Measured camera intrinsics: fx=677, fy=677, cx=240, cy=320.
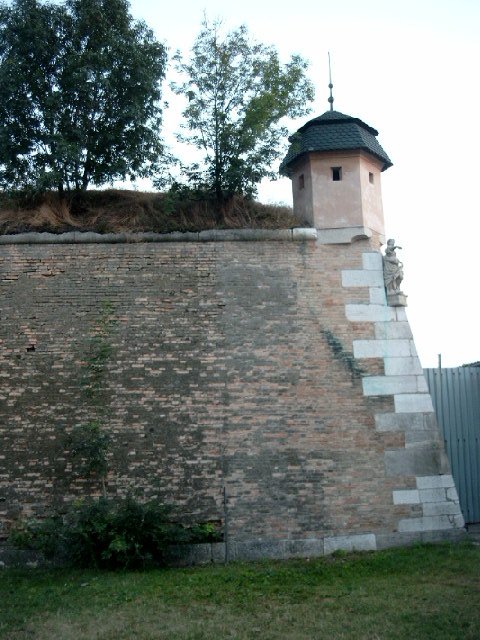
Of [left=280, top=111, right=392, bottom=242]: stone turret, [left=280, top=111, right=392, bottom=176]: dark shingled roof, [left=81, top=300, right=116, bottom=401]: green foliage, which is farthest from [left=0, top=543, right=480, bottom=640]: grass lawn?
[left=280, top=111, right=392, bottom=176]: dark shingled roof

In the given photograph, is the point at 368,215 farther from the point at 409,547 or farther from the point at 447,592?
the point at 447,592

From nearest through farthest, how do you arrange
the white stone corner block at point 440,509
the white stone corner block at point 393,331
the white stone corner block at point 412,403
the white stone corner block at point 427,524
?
the white stone corner block at point 427,524
the white stone corner block at point 440,509
the white stone corner block at point 412,403
the white stone corner block at point 393,331

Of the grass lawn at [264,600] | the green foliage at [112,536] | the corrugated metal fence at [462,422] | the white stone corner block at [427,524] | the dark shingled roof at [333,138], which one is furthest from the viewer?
the corrugated metal fence at [462,422]

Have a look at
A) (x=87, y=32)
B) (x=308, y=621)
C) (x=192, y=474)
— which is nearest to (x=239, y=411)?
(x=192, y=474)

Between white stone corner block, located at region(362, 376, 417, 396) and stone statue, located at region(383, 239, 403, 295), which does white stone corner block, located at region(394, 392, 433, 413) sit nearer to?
white stone corner block, located at region(362, 376, 417, 396)

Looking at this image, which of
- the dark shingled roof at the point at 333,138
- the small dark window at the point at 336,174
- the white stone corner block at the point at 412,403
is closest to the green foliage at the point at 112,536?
the white stone corner block at the point at 412,403

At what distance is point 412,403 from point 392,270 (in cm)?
225

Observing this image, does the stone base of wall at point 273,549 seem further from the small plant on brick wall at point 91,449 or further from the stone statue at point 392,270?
the stone statue at point 392,270

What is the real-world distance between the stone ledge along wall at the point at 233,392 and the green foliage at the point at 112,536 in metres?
0.59

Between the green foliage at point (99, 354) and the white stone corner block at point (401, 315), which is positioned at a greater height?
the white stone corner block at point (401, 315)

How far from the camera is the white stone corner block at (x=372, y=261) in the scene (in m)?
11.6

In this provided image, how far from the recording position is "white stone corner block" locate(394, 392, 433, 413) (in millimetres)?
10875

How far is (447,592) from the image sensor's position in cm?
791

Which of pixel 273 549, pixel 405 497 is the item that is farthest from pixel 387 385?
pixel 273 549
